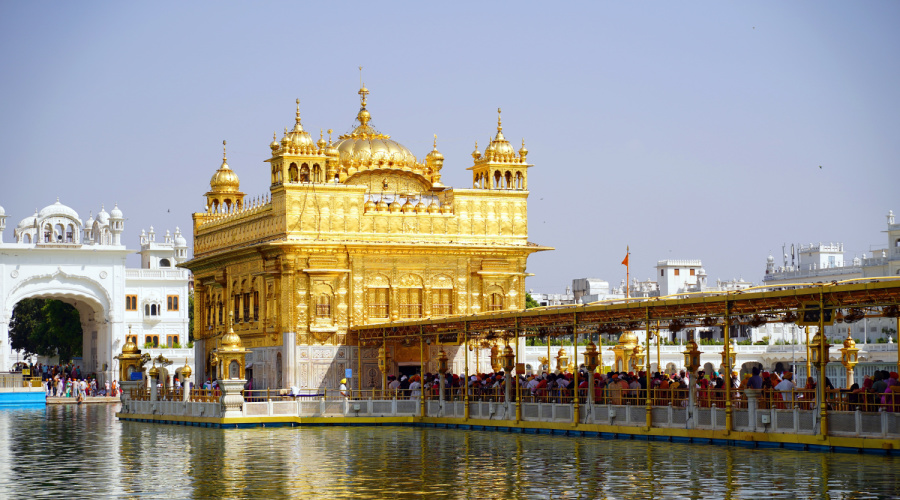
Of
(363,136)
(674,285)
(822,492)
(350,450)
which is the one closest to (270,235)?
(363,136)

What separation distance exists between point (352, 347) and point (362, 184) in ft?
16.6

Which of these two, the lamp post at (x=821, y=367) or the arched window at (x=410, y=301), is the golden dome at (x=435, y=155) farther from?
the lamp post at (x=821, y=367)

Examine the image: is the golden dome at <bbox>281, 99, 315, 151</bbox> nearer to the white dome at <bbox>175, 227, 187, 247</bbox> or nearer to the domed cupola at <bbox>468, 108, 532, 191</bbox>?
the domed cupola at <bbox>468, 108, 532, 191</bbox>

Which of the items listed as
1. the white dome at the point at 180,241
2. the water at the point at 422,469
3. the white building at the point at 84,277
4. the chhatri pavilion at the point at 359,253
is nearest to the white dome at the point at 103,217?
the white building at the point at 84,277

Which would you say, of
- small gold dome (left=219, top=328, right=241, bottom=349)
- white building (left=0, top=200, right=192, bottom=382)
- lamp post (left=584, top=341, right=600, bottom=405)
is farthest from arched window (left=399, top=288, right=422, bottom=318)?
white building (left=0, top=200, right=192, bottom=382)

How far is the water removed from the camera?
1588cm

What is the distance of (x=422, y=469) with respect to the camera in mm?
18797

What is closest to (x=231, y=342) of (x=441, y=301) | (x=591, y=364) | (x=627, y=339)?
(x=441, y=301)

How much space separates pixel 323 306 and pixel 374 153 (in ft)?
18.1

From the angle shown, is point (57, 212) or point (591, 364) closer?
point (591, 364)

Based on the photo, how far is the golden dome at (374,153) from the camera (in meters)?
38.6

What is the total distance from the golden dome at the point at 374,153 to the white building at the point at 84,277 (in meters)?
26.0

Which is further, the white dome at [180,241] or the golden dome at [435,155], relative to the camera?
the white dome at [180,241]

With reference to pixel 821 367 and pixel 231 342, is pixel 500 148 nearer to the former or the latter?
pixel 231 342
